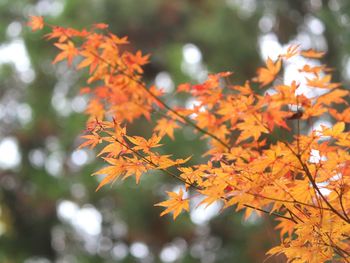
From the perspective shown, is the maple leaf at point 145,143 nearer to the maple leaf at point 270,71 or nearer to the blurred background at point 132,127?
the maple leaf at point 270,71

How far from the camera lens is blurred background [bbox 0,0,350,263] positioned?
4184 mm

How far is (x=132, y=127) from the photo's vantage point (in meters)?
4.34

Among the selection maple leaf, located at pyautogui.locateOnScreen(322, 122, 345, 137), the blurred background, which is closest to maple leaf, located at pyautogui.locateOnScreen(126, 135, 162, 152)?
maple leaf, located at pyautogui.locateOnScreen(322, 122, 345, 137)

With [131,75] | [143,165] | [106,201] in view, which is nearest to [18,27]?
[106,201]

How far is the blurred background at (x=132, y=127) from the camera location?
4.18 meters

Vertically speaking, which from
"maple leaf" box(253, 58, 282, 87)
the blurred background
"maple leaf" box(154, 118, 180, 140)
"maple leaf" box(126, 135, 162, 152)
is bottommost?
"maple leaf" box(126, 135, 162, 152)

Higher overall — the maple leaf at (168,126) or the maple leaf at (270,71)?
the maple leaf at (168,126)

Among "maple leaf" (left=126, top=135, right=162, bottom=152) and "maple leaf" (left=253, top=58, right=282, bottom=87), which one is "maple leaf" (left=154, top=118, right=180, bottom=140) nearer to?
"maple leaf" (left=253, top=58, right=282, bottom=87)

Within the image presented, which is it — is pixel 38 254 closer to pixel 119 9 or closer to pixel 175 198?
pixel 119 9

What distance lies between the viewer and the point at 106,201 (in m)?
5.29

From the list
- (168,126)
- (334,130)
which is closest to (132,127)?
(168,126)

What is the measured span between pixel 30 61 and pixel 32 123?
25.5 inches

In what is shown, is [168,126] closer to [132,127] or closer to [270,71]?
[270,71]

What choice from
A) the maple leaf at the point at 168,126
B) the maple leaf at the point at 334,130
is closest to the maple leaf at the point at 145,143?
the maple leaf at the point at 334,130
